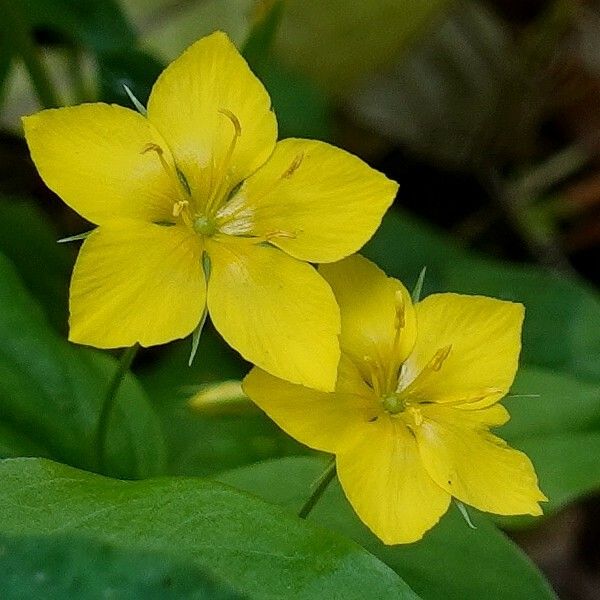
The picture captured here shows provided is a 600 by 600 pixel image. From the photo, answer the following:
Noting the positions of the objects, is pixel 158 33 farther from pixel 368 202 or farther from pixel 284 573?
pixel 284 573

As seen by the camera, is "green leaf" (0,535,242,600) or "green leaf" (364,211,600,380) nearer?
"green leaf" (0,535,242,600)

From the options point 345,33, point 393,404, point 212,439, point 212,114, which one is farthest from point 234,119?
point 345,33

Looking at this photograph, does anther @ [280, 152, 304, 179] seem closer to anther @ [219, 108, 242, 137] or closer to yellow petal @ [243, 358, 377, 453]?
anther @ [219, 108, 242, 137]

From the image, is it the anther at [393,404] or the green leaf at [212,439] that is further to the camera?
the green leaf at [212,439]

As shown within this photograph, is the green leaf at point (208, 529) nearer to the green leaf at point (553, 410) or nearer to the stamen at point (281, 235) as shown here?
the stamen at point (281, 235)

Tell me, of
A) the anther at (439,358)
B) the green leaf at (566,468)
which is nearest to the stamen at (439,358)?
the anther at (439,358)

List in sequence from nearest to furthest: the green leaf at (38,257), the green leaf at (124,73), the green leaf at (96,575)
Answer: the green leaf at (96,575) < the green leaf at (124,73) < the green leaf at (38,257)

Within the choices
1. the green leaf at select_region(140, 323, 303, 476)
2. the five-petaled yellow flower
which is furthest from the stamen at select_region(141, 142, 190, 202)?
the green leaf at select_region(140, 323, 303, 476)

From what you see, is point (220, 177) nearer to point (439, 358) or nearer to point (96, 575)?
point (439, 358)
